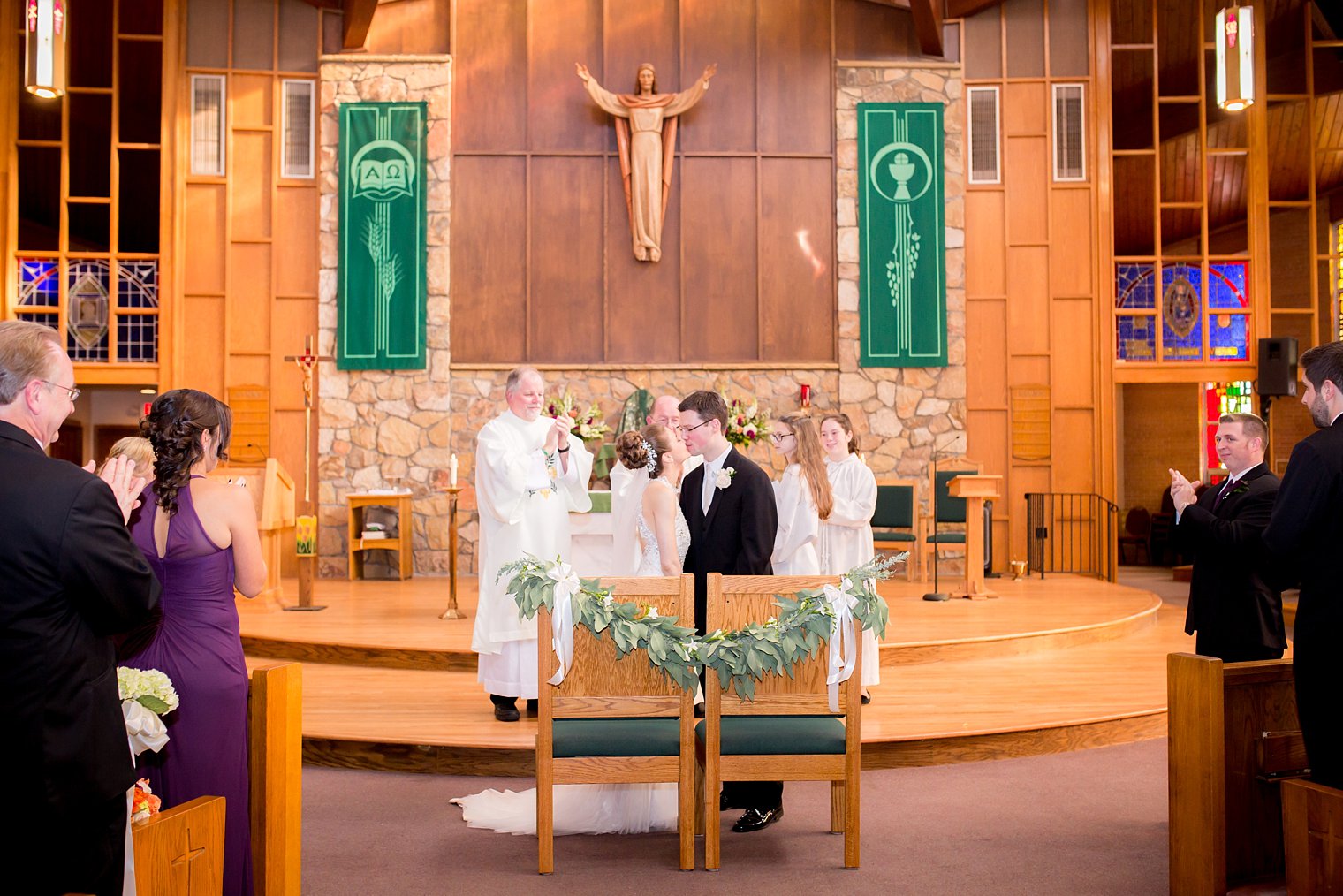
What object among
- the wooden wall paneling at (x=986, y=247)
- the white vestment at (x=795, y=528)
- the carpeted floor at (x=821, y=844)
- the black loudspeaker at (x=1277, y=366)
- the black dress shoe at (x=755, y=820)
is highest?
the wooden wall paneling at (x=986, y=247)

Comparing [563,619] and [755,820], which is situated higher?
[563,619]

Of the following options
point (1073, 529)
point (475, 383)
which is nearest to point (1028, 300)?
point (1073, 529)

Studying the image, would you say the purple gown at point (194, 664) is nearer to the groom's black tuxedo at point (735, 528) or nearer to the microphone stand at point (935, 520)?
the groom's black tuxedo at point (735, 528)

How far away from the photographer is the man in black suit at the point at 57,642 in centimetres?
201

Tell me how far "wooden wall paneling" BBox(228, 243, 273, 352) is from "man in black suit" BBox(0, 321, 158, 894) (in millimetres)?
8964

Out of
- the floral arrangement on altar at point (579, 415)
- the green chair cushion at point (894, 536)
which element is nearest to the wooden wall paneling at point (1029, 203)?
the green chair cushion at point (894, 536)

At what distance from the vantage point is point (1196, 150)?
12141 millimetres

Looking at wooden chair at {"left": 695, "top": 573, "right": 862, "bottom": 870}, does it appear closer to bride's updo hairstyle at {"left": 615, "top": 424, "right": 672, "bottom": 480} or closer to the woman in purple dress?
bride's updo hairstyle at {"left": 615, "top": 424, "right": 672, "bottom": 480}

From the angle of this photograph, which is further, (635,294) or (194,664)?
(635,294)

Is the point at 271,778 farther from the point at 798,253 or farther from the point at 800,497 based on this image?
the point at 798,253

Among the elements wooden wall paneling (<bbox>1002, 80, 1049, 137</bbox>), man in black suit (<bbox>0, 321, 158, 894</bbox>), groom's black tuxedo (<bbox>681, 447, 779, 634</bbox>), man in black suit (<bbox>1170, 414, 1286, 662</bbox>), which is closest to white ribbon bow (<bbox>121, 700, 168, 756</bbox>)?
man in black suit (<bbox>0, 321, 158, 894</bbox>)

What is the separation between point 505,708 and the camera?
18.0 ft

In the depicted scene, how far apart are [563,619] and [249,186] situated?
27.8 feet

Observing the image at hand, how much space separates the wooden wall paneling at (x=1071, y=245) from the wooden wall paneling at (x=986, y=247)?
0.45m
